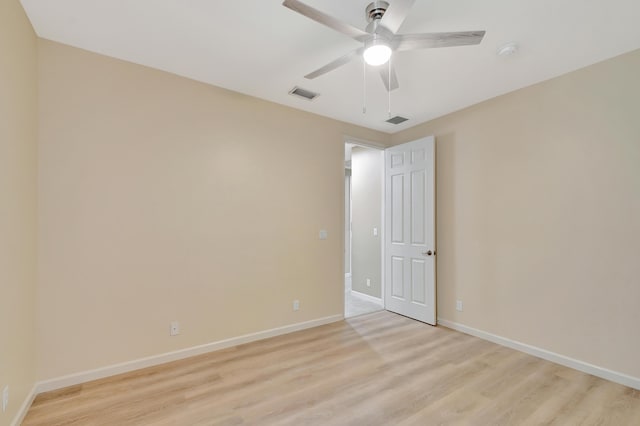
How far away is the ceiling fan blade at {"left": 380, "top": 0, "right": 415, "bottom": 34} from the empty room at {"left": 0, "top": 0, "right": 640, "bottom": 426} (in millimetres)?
10

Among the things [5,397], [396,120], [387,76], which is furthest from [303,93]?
[5,397]

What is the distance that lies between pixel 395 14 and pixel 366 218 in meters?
3.66

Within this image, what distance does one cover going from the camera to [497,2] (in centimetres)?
184

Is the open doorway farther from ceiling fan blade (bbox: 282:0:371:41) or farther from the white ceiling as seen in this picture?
ceiling fan blade (bbox: 282:0:371:41)

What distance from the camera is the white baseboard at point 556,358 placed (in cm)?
236

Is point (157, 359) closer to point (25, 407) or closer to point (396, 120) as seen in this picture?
point (25, 407)

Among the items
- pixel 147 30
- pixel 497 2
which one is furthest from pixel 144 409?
pixel 497 2

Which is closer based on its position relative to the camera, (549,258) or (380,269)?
(549,258)

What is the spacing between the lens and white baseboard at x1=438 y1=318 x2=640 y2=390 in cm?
236

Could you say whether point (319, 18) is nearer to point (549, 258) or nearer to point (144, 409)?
point (144, 409)

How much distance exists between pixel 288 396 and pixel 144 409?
101 cm

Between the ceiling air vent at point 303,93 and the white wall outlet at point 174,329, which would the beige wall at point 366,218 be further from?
the white wall outlet at point 174,329

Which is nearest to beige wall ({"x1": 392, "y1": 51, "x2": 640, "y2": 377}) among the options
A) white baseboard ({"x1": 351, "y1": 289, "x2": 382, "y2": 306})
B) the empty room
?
the empty room

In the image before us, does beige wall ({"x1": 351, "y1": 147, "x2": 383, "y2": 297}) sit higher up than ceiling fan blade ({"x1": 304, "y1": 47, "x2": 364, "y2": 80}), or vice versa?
ceiling fan blade ({"x1": 304, "y1": 47, "x2": 364, "y2": 80})
